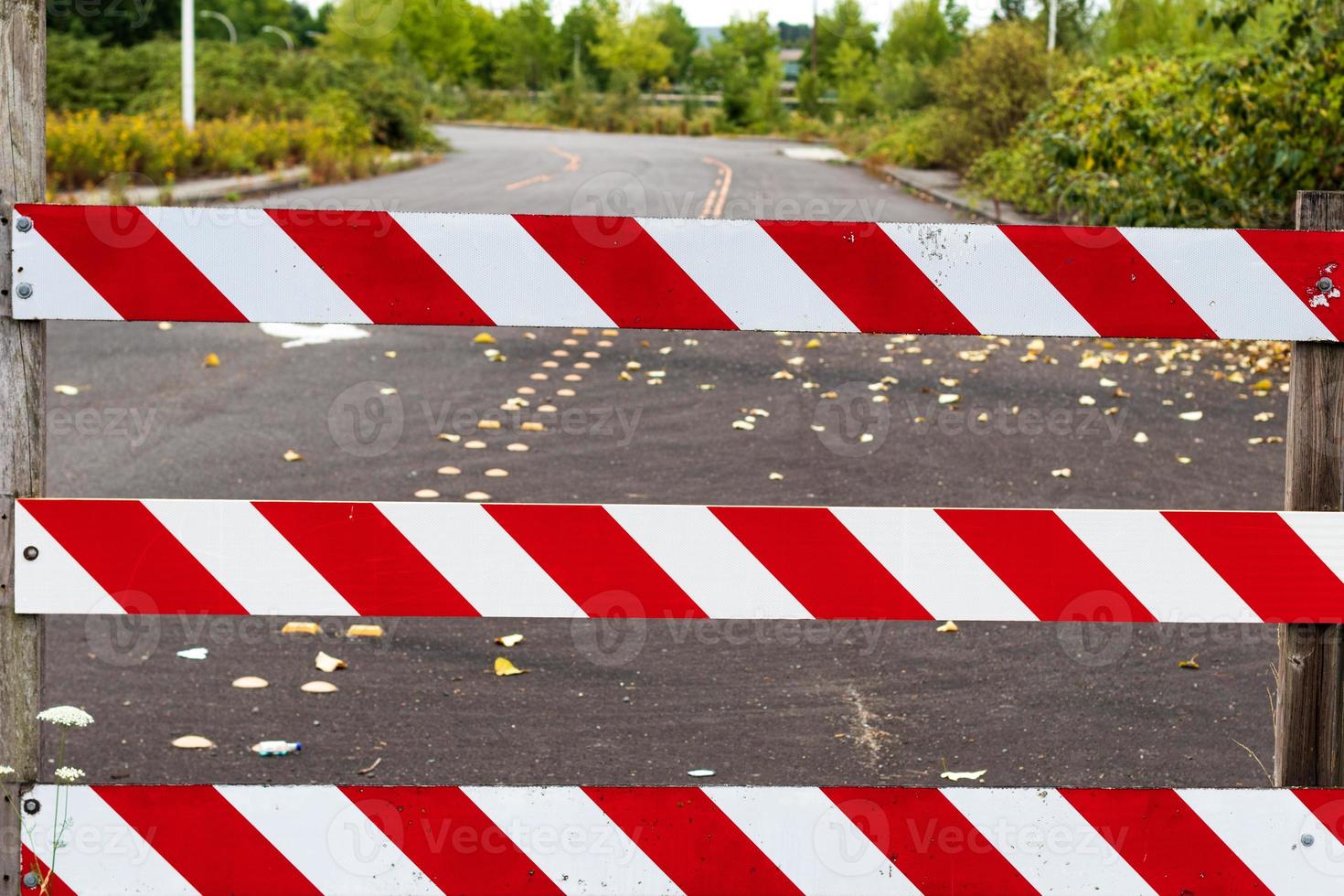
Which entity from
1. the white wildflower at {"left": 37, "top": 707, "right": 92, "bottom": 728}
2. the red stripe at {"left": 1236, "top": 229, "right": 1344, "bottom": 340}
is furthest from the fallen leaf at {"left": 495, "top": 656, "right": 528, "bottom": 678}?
the red stripe at {"left": 1236, "top": 229, "right": 1344, "bottom": 340}

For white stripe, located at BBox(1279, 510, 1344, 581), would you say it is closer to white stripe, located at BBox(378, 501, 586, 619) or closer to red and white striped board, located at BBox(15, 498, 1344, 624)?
red and white striped board, located at BBox(15, 498, 1344, 624)

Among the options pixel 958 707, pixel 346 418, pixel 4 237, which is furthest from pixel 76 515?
pixel 346 418

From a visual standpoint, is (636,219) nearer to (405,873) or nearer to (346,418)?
(405,873)

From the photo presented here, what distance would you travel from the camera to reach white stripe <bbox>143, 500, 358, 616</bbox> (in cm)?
261

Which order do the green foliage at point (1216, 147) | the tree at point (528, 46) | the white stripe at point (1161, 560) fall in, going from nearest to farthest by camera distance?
the white stripe at point (1161, 560)
the green foliage at point (1216, 147)
the tree at point (528, 46)

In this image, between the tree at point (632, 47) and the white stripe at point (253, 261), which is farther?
the tree at point (632, 47)

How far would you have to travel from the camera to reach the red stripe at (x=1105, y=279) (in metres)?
2.61

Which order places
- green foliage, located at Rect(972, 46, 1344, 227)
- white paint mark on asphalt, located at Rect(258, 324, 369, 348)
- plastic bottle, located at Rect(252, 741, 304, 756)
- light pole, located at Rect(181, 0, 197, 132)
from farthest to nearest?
light pole, located at Rect(181, 0, 197, 132) < green foliage, located at Rect(972, 46, 1344, 227) < white paint mark on asphalt, located at Rect(258, 324, 369, 348) < plastic bottle, located at Rect(252, 741, 304, 756)

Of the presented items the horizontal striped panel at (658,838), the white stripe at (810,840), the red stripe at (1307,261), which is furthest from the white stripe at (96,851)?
the red stripe at (1307,261)

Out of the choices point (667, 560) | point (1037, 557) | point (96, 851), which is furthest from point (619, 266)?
point (96, 851)

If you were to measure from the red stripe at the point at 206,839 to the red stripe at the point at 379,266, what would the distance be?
0.87 metres

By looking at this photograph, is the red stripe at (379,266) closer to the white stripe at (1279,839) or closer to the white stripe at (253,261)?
the white stripe at (253,261)

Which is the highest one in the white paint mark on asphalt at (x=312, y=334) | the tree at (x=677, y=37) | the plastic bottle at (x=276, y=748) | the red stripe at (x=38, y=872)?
the tree at (x=677, y=37)

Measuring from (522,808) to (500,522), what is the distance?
0.48 metres
